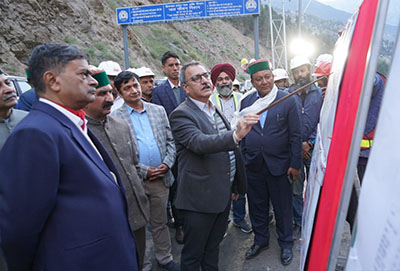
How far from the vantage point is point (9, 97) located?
2.00m

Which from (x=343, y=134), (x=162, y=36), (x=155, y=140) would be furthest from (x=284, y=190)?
(x=162, y=36)

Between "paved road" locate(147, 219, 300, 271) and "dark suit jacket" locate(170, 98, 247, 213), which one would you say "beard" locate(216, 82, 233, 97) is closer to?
"dark suit jacket" locate(170, 98, 247, 213)

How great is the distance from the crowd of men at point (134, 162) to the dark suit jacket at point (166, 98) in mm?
15

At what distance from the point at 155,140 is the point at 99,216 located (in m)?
1.46

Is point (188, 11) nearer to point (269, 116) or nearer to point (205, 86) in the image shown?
point (269, 116)

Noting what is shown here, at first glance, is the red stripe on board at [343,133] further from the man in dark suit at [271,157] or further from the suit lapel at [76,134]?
the man in dark suit at [271,157]

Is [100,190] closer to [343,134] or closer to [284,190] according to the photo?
[343,134]

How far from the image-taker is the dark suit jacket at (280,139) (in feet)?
8.70

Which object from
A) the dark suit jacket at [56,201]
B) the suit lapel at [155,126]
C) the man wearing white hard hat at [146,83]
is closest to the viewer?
the dark suit jacket at [56,201]

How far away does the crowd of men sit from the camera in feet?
3.98

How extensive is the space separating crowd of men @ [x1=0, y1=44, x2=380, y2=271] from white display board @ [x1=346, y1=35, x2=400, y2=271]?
1082 millimetres

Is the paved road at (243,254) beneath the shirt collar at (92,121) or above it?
beneath

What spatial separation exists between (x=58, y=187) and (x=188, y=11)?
10.8m

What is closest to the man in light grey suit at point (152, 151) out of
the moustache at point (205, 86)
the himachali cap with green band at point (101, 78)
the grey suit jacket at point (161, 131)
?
the grey suit jacket at point (161, 131)
